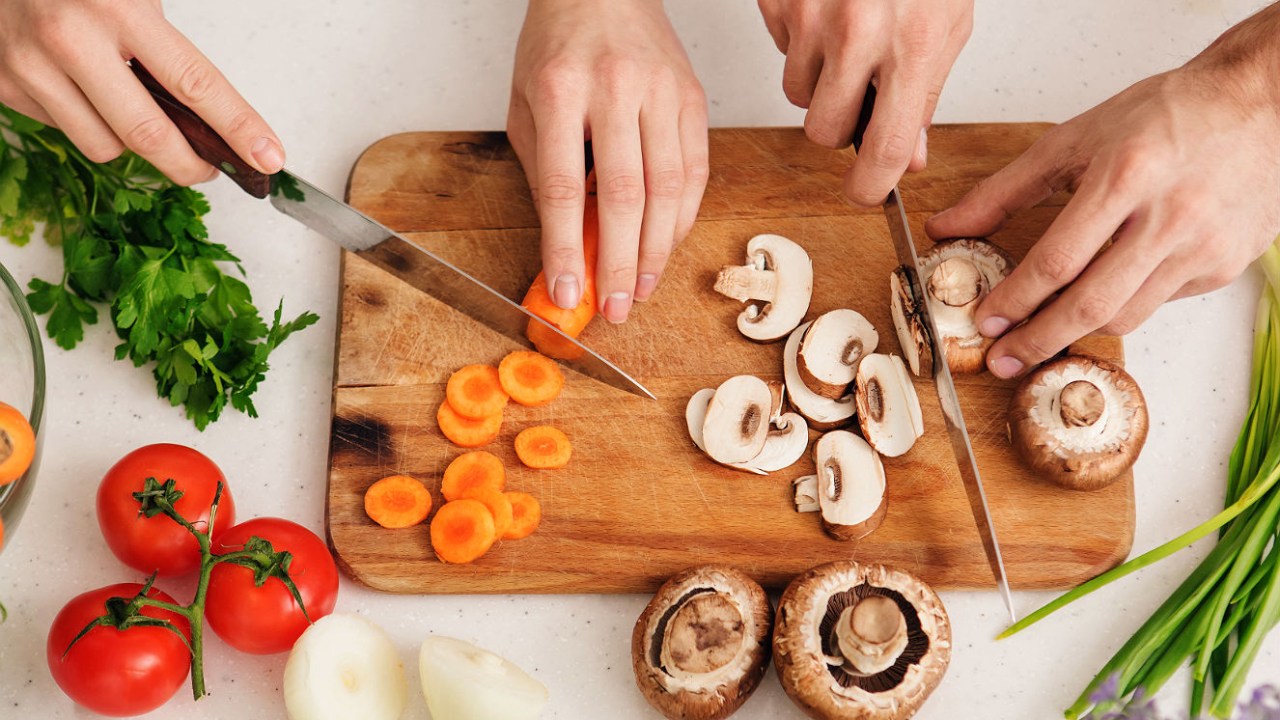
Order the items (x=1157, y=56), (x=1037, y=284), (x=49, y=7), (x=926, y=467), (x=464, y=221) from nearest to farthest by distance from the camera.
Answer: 1. (x=49, y=7)
2. (x=1037, y=284)
3. (x=926, y=467)
4. (x=464, y=221)
5. (x=1157, y=56)

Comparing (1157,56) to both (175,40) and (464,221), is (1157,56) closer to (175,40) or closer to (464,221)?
(464,221)

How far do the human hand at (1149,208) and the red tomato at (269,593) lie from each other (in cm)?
137

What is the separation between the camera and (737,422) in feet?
6.75

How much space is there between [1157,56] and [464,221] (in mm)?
1775

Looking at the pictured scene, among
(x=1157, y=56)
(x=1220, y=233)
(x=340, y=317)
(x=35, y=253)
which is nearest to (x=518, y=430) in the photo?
(x=340, y=317)

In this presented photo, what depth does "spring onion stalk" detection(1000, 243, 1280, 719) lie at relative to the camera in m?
1.91

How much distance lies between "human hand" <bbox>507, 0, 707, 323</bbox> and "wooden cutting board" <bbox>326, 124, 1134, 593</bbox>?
0.70 ft

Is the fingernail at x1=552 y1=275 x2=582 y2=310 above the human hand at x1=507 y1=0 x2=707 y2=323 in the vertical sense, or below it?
below

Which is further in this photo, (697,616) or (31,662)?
(31,662)

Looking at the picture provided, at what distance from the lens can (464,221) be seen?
230 centimetres

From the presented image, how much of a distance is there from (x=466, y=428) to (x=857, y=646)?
878mm

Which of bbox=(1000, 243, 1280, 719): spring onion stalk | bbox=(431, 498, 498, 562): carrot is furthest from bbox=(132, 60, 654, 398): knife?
bbox=(1000, 243, 1280, 719): spring onion stalk

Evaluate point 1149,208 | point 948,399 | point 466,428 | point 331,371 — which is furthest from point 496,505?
point 1149,208

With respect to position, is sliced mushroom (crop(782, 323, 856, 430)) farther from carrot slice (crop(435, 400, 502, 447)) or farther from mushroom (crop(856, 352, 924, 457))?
carrot slice (crop(435, 400, 502, 447))
